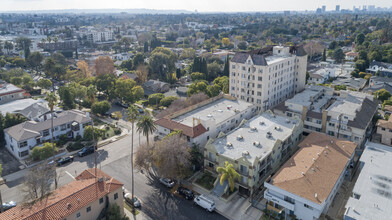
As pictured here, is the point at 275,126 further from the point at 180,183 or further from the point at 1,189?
the point at 1,189

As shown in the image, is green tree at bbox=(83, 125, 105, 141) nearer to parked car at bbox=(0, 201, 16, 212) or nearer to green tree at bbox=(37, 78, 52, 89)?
parked car at bbox=(0, 201, 16, 212)

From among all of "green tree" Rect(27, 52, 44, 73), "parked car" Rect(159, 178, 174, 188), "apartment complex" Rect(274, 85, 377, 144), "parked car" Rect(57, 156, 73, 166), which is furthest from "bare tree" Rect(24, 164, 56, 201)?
"green tree" Rect(27, 52, 44, 73)

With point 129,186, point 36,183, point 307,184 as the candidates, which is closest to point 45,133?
point 36,183

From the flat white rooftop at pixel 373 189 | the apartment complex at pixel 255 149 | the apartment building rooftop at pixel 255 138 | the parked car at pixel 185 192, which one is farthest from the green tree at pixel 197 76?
the flat white rooftop at pixel 373 189

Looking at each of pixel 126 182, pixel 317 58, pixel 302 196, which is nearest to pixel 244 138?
pixel 302 196

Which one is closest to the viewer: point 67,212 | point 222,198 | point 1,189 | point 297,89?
point 67,212

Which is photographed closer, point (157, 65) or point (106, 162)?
point (106, 162)

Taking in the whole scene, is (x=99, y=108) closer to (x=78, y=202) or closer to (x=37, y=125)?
(x=37, y=125)
